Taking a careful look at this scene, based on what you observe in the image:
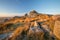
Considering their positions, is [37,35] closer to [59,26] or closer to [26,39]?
[26,39]

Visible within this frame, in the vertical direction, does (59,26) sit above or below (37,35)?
above

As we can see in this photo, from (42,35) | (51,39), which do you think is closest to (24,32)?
(42,35)

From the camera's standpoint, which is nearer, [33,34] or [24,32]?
[33,34]

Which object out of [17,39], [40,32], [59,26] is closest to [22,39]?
[17,39]

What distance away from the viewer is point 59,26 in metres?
9.23

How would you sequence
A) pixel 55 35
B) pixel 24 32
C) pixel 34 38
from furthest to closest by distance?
pixel 24 32
pixel 55 35
pixel 34 38

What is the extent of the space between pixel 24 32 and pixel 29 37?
6.32 feet

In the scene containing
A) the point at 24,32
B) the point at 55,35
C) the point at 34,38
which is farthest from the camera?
the point at 24,32

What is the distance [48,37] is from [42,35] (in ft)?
1.84

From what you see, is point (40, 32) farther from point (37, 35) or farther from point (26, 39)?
point (26, 39)

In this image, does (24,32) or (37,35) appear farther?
(24,32)

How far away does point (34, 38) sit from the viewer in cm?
837

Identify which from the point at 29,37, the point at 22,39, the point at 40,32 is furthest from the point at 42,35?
the point at 22,39

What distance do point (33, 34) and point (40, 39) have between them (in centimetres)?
76
